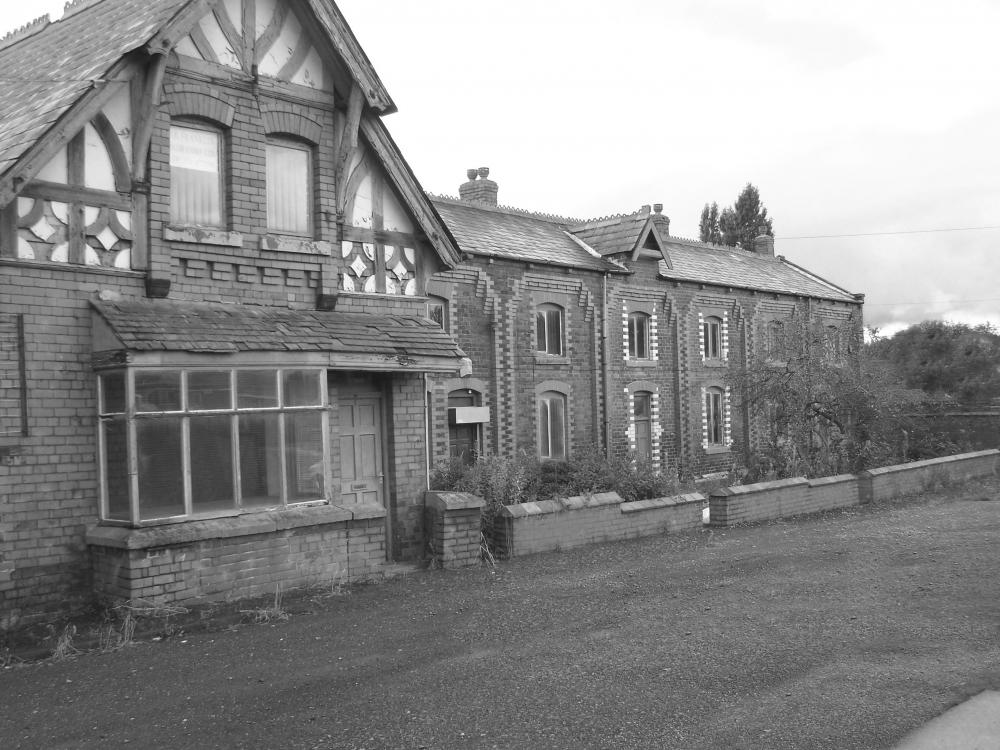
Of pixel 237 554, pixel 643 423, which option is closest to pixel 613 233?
pixel 643 423

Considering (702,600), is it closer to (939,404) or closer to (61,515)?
(61,515)

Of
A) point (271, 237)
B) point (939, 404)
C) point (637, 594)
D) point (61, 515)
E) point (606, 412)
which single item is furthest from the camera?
point (939, 404)

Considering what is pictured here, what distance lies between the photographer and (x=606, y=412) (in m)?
23.4

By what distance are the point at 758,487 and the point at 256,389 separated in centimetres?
967

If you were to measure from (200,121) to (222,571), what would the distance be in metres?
5.23

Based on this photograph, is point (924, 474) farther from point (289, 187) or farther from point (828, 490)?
point (289, 187)

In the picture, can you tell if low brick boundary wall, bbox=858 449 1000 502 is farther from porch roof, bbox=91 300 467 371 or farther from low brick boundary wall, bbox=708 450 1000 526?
porch roof, bbox=91 300 467 371

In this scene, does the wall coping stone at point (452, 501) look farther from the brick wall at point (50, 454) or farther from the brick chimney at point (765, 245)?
the brick chimney at point (765, 245)

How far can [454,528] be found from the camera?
468 inches

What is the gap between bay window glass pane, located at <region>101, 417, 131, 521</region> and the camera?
924 centimetres

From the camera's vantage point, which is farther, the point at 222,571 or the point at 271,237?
the point at 271,237

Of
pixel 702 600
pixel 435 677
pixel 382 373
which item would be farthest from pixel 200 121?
pixel 702 600

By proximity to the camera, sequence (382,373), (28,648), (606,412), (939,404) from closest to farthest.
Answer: (28,648) < (382,373) < (606,412) < (939,404)

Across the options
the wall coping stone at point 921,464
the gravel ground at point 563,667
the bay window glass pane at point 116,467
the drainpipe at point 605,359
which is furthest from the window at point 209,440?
the drainpipe at point 605,359
